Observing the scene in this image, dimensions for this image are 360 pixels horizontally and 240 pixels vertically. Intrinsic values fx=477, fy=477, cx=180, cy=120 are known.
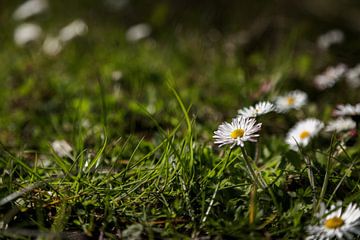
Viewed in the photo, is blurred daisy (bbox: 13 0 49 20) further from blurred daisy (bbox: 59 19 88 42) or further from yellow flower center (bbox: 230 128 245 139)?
yellow flower center (bbox: 230 128 245 139)

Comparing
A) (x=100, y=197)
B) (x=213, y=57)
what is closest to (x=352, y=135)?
(x=100, y=197)

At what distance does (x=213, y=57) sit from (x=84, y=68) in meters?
0.70

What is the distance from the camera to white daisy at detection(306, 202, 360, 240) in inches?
36.8

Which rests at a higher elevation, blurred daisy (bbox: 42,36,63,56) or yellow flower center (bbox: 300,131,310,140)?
blurred daisy (bbox: 42,36,63,56)

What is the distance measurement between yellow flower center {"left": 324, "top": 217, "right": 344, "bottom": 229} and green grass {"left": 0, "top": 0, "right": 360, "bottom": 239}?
0.04 m

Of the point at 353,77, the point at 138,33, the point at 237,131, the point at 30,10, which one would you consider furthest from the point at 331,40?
the point at 30,10

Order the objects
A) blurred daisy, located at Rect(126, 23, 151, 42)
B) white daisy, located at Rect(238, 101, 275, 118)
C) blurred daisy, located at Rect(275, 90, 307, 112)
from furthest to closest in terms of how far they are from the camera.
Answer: blurred daisy, located at Rect(126, 23, 151, 42)
blurred daisy, located at Rect(275, 90, 307, 112)
white daisy, located at Rect(238, 101, 275, 118)

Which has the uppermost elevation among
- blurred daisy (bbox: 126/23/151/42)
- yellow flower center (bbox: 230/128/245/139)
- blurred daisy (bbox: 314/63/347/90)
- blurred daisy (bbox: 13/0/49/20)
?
blurred daisy (bbox: 13/0/49/20)

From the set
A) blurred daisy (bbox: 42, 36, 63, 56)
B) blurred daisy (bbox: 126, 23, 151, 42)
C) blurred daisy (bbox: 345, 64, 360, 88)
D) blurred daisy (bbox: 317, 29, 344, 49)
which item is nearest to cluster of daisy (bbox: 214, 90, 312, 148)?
blurred daisy (bbox: 345, 64, 360, 88)

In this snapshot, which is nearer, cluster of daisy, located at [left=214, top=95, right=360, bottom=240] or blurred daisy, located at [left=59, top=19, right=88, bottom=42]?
Result: cluster of daisy, located at [left=214, top=95, right=360, bottom=240]

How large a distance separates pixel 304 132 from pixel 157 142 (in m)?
0.47

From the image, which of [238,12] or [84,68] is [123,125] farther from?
[238,12]

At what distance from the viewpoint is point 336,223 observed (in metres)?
0.96

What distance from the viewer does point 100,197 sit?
3.77 feet
